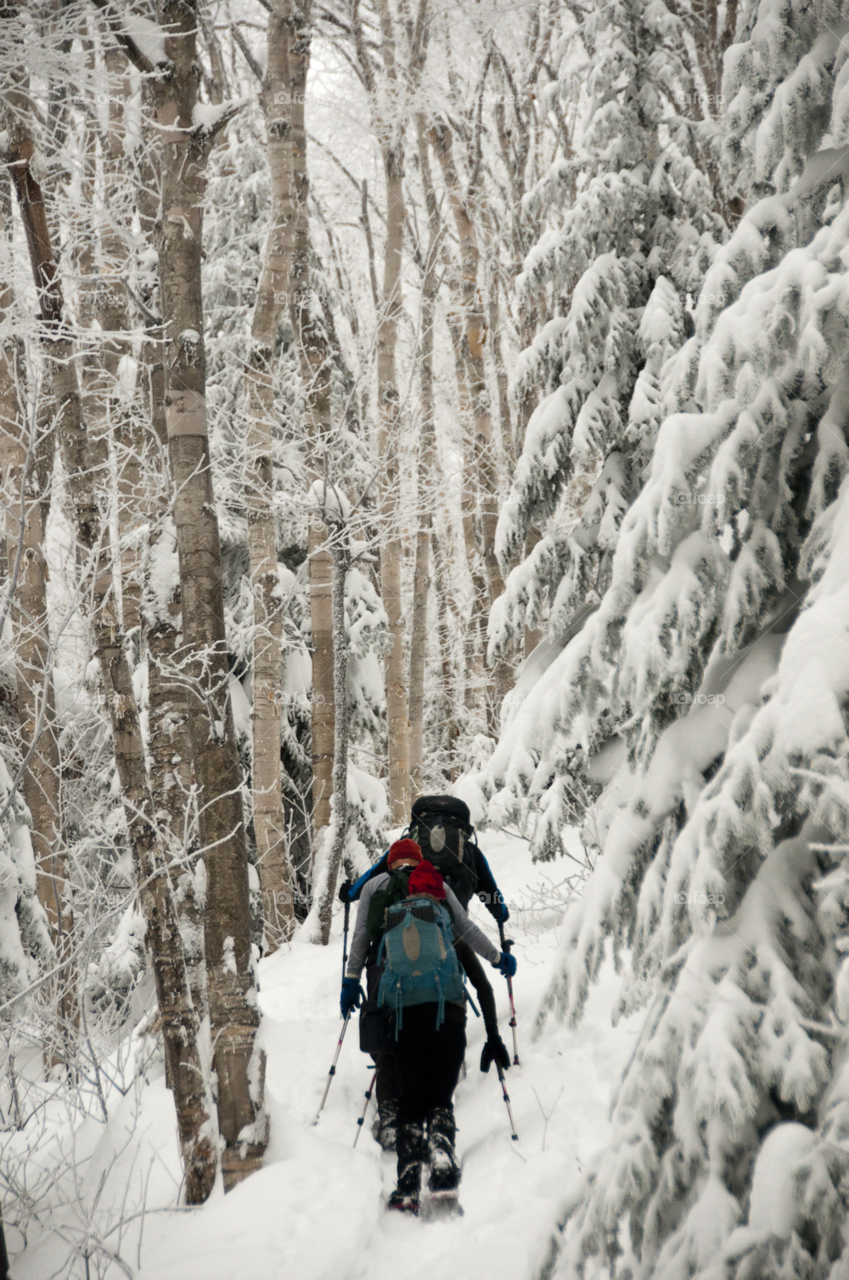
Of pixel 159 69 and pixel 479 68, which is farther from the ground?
pixel 479 68

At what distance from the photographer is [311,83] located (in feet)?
40.8

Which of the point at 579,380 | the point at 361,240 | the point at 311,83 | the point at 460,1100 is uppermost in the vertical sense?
the point at 311,83

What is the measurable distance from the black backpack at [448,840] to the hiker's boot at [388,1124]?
1.42 metres

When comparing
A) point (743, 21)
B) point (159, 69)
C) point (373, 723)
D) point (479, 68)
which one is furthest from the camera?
point (479, 68)

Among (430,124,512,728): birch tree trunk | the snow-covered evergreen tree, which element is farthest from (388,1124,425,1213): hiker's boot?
(430,124,512,728): birch tree trunk

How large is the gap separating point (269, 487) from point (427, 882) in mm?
4890

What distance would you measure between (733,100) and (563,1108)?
499cm

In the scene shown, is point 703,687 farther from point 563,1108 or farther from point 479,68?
point 479,68

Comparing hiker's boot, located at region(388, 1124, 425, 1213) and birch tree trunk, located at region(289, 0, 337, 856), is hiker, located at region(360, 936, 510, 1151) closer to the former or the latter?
hiker's boot, located at region(388, 1124, 425, 1213)

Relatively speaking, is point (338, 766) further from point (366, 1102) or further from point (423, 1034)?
point (423, 1034)

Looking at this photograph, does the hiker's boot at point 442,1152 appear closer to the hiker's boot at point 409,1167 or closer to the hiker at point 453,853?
the hiker's boot at point 409,1167

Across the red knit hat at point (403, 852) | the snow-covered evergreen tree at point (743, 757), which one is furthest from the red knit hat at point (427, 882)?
the snow-covered evergreen tree at point (743, 757)

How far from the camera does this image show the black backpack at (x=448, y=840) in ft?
18.7

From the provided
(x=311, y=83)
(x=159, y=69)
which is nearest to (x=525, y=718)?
(x=159, y=69)
